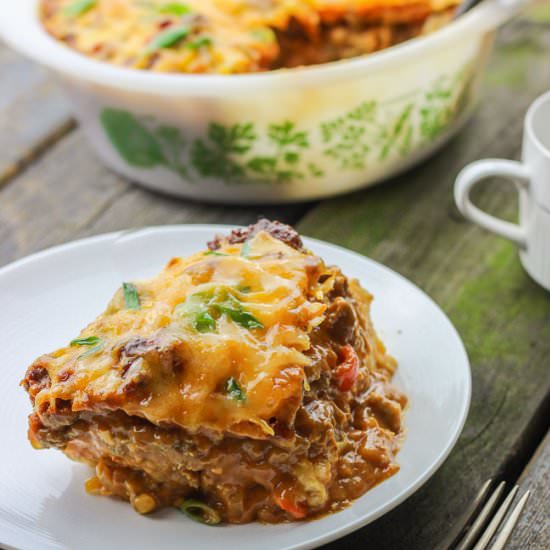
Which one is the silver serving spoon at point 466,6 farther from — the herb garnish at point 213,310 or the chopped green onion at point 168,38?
the herb garnish at point 213,310

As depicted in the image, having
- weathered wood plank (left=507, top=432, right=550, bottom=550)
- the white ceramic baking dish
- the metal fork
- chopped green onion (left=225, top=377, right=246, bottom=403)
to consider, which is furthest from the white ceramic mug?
chopped green onion (left=225, top=377, right=246, bottom=403)

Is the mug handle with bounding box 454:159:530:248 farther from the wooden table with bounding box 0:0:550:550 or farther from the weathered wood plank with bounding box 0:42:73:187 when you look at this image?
the weathered wood plank with bounding box 0:42:73:187

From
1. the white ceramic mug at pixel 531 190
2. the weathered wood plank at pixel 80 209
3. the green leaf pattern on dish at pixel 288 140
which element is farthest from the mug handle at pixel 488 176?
the weathered wood plank at pixel 80 209

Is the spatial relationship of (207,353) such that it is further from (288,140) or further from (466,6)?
(466,6)

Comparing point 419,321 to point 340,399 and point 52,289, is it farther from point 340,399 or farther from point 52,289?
point 52,289

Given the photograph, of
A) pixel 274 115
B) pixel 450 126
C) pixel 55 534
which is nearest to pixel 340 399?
pixel 55 534
